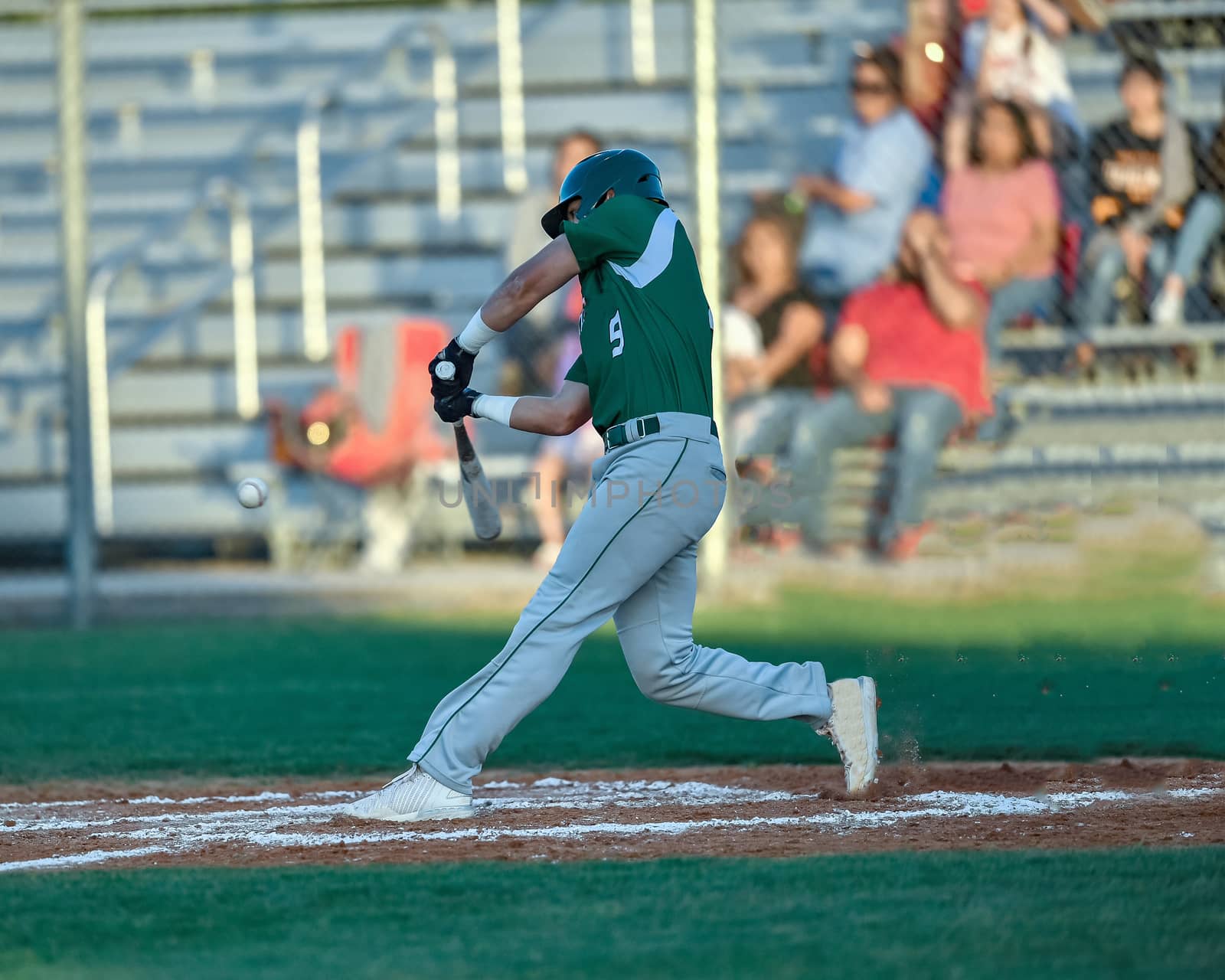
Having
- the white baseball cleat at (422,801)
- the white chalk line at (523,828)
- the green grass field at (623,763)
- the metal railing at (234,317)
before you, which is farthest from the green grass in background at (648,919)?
the metal railing at (234,317)

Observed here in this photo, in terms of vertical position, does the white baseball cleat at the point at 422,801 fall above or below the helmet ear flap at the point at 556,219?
below

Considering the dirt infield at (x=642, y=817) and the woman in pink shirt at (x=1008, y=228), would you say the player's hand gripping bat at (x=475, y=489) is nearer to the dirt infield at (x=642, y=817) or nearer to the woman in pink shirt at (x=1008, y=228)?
the dirt infield at (x=642, y=817)

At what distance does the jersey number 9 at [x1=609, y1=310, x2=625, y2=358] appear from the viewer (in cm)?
472

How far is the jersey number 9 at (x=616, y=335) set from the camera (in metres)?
4.72

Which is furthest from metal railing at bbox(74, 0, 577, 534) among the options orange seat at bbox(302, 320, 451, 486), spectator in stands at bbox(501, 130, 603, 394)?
spectator in stands at bbox(501, 130, 603, 394)

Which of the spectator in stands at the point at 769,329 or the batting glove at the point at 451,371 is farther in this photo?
the spectator in stands at the point at 769,329

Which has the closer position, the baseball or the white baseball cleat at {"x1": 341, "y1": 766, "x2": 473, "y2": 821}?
the white baseball cleat at {"x1": 341, "y1": 766, "x2": 473, "y2": 821}

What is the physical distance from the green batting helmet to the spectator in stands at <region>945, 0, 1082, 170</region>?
6.36m

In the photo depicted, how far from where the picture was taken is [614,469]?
473 centimetres

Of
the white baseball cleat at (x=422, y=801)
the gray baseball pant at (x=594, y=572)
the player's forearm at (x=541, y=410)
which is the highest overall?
the player's forearm at (x=541, y=410)

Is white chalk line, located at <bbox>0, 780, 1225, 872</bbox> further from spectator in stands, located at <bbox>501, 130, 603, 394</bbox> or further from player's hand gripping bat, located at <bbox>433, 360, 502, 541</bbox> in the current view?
spectator in stands, located at <bbox>501, 130, 603, 394</bbox>

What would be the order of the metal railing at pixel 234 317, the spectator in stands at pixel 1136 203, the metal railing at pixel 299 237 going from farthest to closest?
the metal railing at pixel 299 237, the metal railing at pixel 234 317, the spectator in stands at pixel 1136 203

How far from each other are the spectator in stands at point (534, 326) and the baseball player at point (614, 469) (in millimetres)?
6449

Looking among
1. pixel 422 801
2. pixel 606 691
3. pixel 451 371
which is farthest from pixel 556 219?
pixel 606 691
